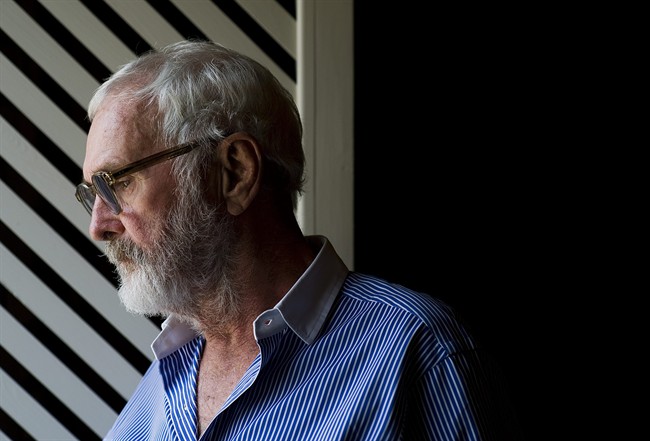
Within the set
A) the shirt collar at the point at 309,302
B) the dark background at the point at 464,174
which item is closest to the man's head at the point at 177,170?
the shirt collar at the point at 309,302

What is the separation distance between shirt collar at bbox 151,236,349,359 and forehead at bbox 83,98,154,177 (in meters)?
0.36

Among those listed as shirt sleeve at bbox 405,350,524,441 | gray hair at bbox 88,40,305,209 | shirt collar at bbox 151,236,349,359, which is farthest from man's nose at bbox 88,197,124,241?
shirt sleeve at bbox 405,350,524,441

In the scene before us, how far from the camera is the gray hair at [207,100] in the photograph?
1.55 meters

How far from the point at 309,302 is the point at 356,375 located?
172 millimetres

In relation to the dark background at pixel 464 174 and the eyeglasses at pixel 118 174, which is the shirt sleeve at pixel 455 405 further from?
the dark background at pixel 464 174

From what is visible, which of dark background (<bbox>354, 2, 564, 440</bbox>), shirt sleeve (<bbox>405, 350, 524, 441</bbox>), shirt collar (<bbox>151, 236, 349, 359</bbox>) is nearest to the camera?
shirt sleeve (<bbox>405, 350, 524, 441</bbox>)

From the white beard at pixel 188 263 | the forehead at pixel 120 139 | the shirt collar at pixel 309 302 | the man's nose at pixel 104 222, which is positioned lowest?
the shirt collar at pixel 309 302

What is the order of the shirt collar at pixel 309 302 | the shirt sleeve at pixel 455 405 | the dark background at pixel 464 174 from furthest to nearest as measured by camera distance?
the dark background at pixel 464 174
the shirt collar at pixel 309 302
the shirt sleeve at pixel 455 405

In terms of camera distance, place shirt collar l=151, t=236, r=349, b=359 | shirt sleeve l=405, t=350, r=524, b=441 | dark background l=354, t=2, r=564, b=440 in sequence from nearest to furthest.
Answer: shirt sleeve l=405, t=350, r=524, b=441, shirt collar l=151, t=236, r=349, b=359, dark background l=354, t=2, r=564, b=440

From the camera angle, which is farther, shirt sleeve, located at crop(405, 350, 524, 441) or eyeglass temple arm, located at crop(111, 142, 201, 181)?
eyeglass temple arm, located at crop(111, 142, 201, 181)

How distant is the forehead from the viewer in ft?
5.01

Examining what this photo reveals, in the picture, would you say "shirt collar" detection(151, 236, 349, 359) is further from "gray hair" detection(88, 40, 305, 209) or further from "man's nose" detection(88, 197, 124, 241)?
"man's nose" detection(88, 197, 124, 241)

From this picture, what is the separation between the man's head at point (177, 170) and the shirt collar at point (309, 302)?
0.11 m

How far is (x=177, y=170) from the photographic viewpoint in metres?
1.54
